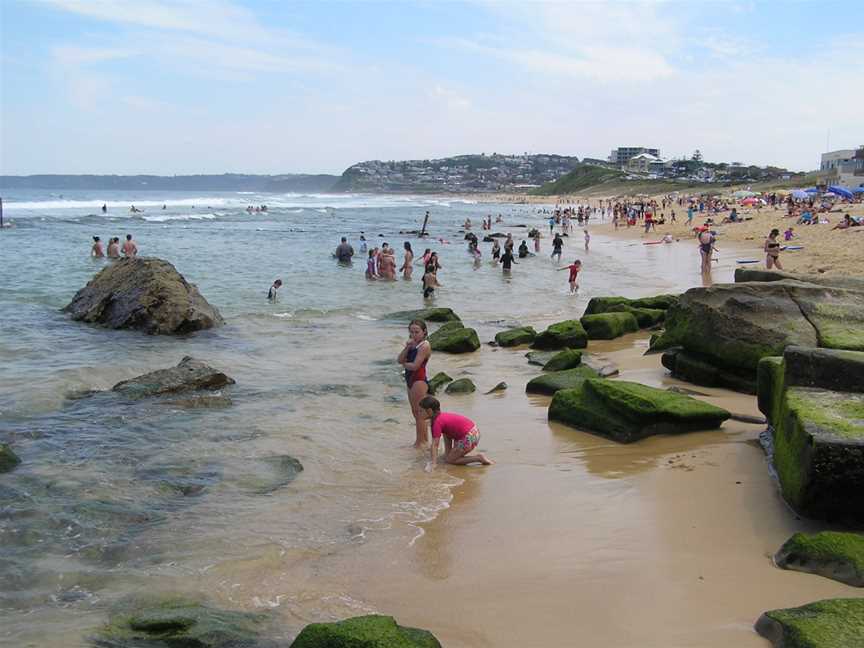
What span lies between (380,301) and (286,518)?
48.9 feet

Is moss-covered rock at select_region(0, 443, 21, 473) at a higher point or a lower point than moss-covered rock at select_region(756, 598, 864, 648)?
lower

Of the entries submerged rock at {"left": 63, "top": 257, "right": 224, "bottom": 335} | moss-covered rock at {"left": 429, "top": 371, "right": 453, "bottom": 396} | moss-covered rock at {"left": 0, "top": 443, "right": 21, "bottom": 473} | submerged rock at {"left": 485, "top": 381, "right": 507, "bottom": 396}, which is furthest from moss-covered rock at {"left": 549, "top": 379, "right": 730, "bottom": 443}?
submerged rock at {"left": 63, "top": 257, "right": 224, "bottom": 335}

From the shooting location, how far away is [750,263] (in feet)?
87.6

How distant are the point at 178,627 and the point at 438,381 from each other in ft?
23.3

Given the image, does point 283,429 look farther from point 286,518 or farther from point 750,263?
point 750,263

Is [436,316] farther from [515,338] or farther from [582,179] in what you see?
[582,179]

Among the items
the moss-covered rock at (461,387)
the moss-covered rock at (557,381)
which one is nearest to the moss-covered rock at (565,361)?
the moss-covered rock at (557,381)

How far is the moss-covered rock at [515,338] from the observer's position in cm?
1430

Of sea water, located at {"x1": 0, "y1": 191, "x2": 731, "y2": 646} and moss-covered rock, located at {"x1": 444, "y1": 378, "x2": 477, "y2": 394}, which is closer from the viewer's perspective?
sea water, located at {"x1": 0, "y1": 191, "x2": 731, "y2": 646}

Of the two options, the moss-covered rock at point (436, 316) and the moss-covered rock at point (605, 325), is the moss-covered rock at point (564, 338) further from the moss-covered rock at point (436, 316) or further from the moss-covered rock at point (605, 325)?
the moss-covered rock at point (436, 316)

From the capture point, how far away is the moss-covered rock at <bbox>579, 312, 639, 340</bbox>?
46.9 ft

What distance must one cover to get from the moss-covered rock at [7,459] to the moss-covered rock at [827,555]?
6.97 meters

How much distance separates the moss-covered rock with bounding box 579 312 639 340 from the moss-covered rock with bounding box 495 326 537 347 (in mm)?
1049

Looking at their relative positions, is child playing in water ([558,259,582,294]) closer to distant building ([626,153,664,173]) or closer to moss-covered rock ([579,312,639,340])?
moss-covered rock ([579,312,639,340])
